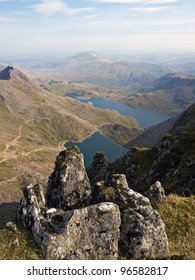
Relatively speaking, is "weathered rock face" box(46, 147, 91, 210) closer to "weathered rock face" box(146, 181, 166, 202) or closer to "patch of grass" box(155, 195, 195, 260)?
"weathered rock face" box(146, 181, 166, 202)

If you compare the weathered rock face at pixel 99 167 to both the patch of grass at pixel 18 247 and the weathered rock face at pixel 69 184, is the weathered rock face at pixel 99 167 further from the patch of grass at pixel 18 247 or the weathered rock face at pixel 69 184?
the patch of grass at pixel 18 247

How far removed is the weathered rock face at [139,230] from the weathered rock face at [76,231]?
1.03 metres

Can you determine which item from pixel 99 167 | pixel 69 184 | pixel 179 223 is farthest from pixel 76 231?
pixel 99 167

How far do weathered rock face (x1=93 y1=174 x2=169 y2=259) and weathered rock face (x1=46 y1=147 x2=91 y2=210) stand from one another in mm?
8312

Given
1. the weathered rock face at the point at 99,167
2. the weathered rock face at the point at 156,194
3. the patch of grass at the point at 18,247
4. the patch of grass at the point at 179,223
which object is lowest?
the weathered rock face at the point at 99,167

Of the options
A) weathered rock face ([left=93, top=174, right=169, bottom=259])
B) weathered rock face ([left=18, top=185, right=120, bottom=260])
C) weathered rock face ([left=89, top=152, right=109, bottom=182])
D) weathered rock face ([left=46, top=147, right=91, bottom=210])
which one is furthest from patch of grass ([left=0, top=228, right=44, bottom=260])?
weathered rock face ([left=89, top=152, right=109, bottom=182])

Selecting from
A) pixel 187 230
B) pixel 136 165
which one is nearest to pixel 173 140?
pixel 136 165

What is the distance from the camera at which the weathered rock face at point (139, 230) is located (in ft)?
78.0

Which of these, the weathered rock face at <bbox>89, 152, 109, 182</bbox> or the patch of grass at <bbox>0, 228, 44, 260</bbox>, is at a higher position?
the patch of grass at <bbox>0, 228, 44, 260</bbox>

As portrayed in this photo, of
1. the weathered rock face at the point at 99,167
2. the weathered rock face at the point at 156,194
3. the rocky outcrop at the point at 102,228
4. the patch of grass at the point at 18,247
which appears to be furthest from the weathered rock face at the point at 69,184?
the weathered rock face at the point at 99,167

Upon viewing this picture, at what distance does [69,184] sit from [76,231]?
15.4 m

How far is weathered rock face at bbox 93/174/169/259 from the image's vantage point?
78.0 ft

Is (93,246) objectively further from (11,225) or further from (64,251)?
(11,225)

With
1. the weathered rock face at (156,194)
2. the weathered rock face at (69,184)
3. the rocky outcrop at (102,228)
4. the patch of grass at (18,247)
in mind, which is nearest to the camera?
the patch of grass at (18,247)
